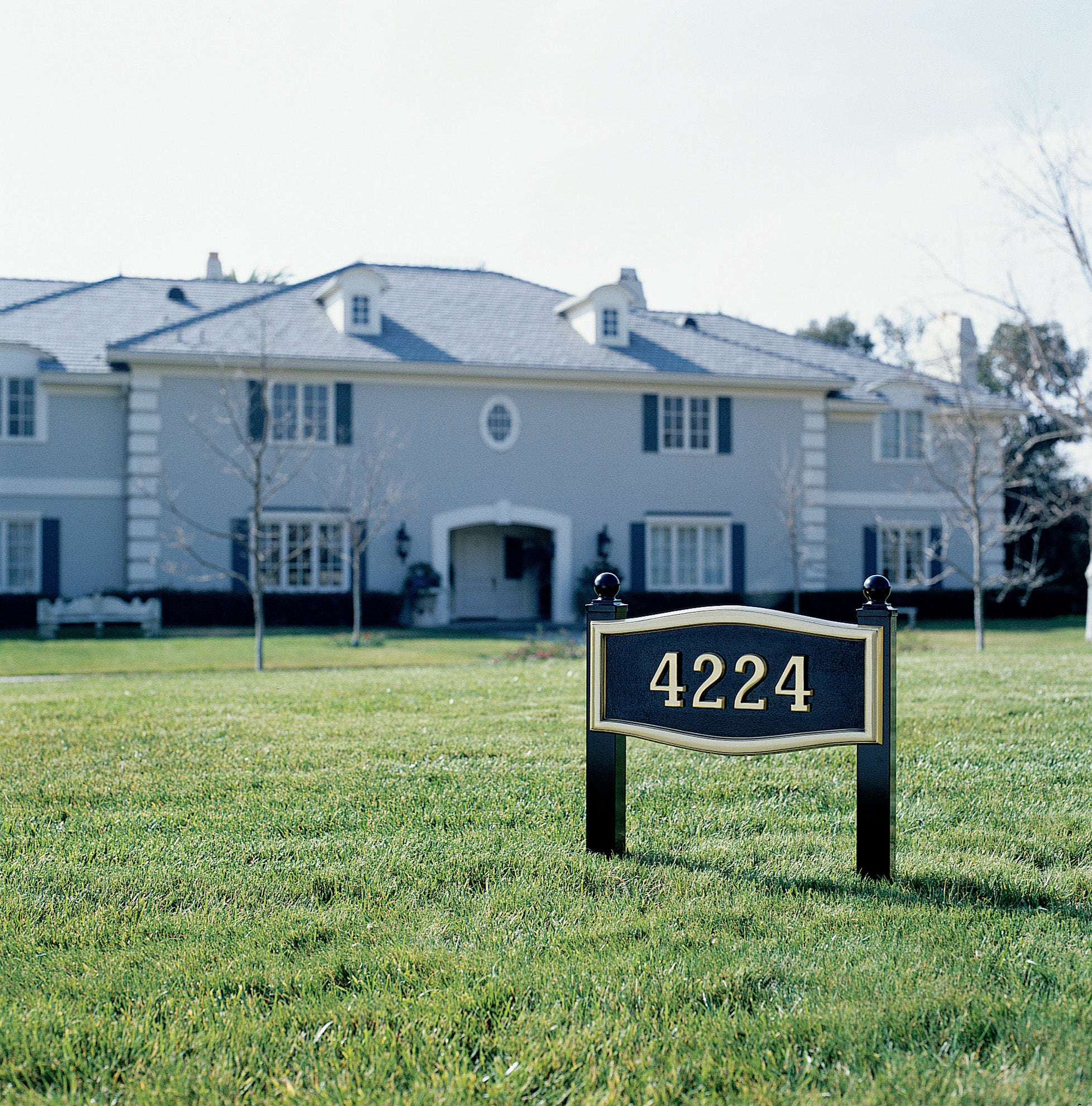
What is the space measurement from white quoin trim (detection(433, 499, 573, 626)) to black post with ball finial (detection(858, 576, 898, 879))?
19275 millimetres

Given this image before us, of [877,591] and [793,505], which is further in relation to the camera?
[793,505]

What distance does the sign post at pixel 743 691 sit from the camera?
409 cm

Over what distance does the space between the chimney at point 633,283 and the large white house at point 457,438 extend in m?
2.76

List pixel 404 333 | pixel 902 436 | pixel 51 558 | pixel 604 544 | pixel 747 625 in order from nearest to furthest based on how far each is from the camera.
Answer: pixel 747 625, pixel 51 558, pixel 604 544, pixel 404 333, pixel 902 436

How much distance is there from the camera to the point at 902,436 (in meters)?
26.8

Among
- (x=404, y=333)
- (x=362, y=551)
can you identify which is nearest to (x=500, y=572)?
(x=362, y=551)

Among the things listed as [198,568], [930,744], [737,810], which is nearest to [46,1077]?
[737,810]

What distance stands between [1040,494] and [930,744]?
1231 inches

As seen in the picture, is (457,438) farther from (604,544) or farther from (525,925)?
(525,925)

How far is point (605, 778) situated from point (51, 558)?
67.2 feet

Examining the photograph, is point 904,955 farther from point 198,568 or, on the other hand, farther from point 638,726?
point 198,568

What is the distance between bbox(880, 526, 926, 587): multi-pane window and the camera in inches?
1043

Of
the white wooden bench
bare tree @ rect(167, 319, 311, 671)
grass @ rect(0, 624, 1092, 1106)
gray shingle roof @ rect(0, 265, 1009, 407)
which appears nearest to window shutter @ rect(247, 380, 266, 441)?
bare tree @ rect(167, 319, 311, 671)

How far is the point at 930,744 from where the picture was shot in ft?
21.7
